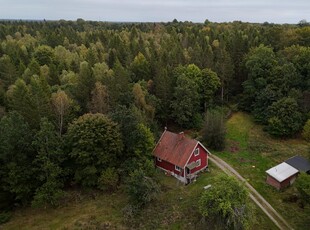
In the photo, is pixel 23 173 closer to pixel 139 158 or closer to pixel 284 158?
pixel 139 158

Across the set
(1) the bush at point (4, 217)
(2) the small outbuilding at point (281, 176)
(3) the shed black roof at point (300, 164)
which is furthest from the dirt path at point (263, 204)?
(1) the bush at point (4, 217)

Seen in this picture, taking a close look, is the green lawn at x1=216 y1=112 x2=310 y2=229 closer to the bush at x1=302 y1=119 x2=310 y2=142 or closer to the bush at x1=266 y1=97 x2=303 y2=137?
the bush at x1=266 y1=97 x2=303 y2=137

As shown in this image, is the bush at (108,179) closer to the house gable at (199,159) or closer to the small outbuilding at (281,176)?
the house gable at (199,159)

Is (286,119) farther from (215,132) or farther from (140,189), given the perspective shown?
(140,189)

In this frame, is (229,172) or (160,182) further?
(229,172)

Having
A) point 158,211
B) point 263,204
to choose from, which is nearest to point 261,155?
point 263,204

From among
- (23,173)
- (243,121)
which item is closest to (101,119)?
(23,173)
